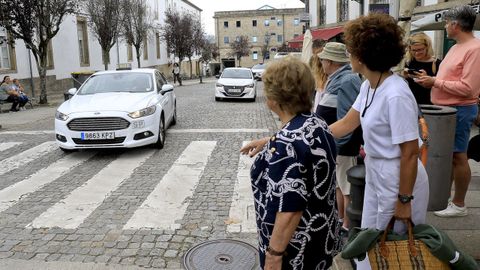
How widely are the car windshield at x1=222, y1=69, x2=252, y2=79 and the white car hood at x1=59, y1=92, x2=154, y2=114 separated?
35.7 feet

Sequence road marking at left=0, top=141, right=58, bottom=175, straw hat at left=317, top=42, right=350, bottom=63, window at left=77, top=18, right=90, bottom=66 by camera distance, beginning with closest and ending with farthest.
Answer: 1. straw hat at left=317, top=42, right=350, bottom=63
2. road marking at left=0, top=141, right=58, bottom=175
3. window at left=77, top=18, right=90, bottom=66

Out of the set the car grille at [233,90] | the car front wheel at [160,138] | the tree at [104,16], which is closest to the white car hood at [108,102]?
the car front wheel at [160,138]

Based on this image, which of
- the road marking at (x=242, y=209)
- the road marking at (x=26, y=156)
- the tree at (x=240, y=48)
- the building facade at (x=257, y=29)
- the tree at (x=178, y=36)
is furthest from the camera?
the building facade at (x=257, y=29)

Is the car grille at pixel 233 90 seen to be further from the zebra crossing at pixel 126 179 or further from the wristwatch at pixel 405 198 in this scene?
the wristwatch at pixel 405 198

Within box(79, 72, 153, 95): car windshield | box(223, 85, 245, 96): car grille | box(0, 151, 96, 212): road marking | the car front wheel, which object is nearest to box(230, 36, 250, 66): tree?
box(223, 85, 245, 96): car grille

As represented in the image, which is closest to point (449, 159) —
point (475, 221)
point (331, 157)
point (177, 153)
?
point (475, 221)

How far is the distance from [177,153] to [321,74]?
14.6 ft

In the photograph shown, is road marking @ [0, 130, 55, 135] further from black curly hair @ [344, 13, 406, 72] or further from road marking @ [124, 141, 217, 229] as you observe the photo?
black curly hair @ [344, 13, 406, 72]

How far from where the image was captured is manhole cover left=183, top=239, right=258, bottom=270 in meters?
3.84

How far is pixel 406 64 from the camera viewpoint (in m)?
5.26

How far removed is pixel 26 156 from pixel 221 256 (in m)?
5.76

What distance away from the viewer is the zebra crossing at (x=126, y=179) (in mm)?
4965

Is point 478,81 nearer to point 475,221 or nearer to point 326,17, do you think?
point 475,221

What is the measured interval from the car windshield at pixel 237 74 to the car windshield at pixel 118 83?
1000 cm
